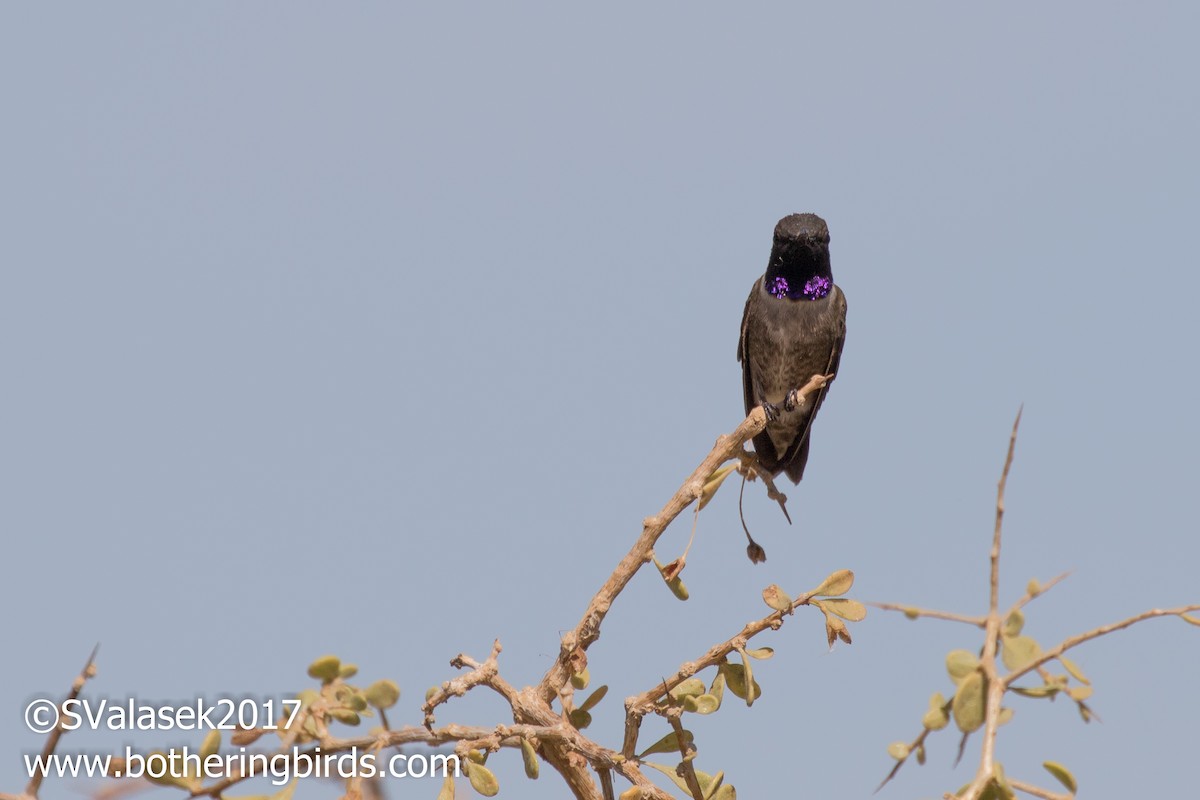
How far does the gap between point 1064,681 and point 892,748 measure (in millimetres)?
255

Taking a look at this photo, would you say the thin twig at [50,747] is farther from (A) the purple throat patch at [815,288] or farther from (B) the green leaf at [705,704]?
(A) the purple throat patch at [815,288]

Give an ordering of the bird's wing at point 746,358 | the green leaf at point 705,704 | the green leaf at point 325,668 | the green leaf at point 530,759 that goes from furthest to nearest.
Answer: the bird's wing at point 746,358
the green leaf at point 705,704
the green leaf at point 530,759
the green leaf at point 325,668

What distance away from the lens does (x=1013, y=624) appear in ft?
6.17

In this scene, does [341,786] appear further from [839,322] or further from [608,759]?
[839,322]

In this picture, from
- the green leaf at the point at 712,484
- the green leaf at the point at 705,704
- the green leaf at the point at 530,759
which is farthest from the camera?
the green leaf at the point at 712,484

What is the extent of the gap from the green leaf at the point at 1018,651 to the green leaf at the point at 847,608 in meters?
1.20

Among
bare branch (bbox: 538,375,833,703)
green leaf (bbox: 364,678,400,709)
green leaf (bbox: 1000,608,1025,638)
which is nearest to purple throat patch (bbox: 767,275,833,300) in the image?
bare branch (bbox: 538,375,833,703)

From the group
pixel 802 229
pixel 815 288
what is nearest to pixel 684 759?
pixel 802 229

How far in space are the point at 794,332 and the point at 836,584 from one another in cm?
561

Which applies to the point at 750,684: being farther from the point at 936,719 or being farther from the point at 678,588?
the point at 936,719

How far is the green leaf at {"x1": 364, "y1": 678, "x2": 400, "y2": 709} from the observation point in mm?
2322

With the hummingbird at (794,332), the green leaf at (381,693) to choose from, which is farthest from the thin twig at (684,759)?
the hummingbird at (794,332)

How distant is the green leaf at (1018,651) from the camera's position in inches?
73.0

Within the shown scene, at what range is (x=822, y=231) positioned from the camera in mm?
8680
